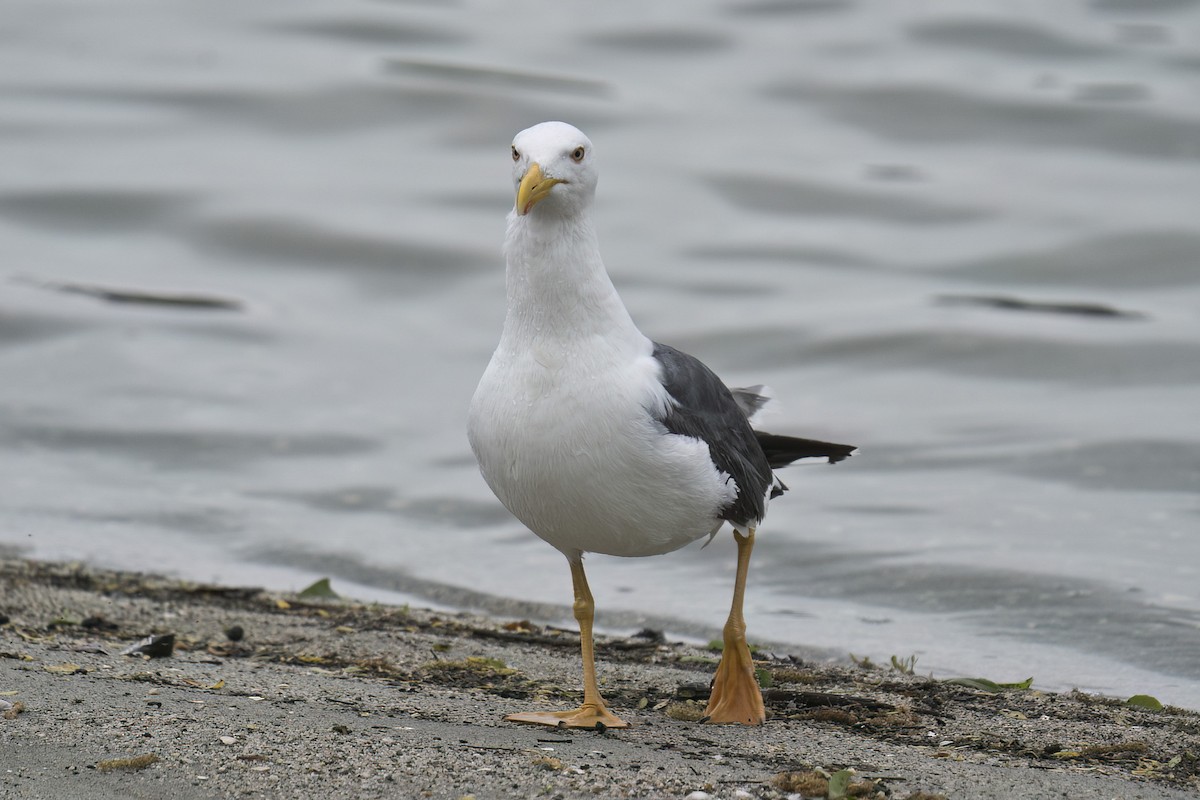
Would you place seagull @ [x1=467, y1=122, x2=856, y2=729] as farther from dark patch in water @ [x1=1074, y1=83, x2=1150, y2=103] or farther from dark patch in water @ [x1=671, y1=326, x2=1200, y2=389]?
dark patch in water @ [x1=1074, y1=83, x2=1150, y2=103]

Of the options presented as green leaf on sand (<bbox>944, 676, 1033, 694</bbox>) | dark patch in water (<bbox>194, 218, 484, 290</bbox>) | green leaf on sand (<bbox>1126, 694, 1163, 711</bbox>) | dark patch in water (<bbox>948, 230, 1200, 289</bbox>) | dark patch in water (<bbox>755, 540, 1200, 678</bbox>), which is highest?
dark patch in water (<bbox>948, 230, 1200, 289</bbox>)

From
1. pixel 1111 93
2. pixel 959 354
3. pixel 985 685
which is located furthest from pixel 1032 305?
pixel 985 685

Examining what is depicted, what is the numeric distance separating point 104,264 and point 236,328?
2.54 metres

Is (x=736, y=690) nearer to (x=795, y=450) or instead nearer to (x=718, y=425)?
(x=718, y=425)

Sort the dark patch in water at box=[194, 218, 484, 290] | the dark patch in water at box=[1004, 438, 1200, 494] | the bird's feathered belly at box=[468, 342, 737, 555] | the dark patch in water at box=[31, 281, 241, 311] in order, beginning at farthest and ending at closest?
the dark patch in water at box=[194, 218, 484, 290], the dark patch in water at box=[31, 281, 241, 311], the dark patch in water at box=[1004, 438, 1200, 494], the bird's feathered belly at box=[468, 342, 737, 555]

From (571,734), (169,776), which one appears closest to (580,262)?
(571,734)

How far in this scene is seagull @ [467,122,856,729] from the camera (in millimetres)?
5176

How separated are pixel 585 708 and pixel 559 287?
1.51m

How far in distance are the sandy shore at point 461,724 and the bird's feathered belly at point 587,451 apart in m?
0.74

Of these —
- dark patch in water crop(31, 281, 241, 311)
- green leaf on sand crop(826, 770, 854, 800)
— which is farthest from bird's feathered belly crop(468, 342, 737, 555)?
dark patch in water crop(31, 281, 241, 311)

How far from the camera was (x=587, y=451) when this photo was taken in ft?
16.9

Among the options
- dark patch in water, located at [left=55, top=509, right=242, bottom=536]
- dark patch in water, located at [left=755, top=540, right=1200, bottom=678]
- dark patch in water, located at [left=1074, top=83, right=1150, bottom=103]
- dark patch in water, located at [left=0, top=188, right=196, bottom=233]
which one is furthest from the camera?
dark patch in water, located at [left=1074, top=83, right=1150, bottom=103]

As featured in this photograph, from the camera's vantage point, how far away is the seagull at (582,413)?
5176 millimetres

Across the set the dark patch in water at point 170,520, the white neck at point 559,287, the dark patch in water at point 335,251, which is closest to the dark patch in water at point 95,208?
the dark patch in water at point 335,251
